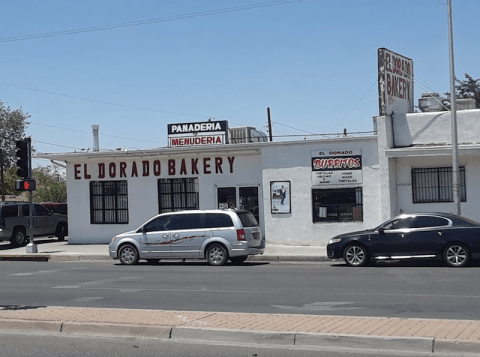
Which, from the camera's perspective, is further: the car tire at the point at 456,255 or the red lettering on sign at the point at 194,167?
the red lettering on sign at the point at 194,167

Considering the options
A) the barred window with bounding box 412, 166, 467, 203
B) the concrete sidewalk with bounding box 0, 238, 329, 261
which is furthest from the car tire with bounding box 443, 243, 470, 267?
the barred window with bounding box 412, 166, 467, 203

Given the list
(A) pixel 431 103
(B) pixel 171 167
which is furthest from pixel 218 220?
(A) pixel 431 103

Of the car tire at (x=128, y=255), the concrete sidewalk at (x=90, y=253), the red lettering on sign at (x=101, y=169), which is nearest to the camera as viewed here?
the car tire at (x=128, y=255)

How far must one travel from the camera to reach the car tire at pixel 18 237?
29.1 metres

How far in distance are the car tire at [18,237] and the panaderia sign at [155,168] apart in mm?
3322

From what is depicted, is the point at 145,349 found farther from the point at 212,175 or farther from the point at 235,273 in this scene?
the point at 212,175

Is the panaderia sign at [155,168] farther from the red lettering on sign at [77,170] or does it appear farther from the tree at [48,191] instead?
the tree at [48,191]

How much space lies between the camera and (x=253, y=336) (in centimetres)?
852

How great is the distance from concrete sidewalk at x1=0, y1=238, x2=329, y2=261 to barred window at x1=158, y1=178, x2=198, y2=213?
296cm

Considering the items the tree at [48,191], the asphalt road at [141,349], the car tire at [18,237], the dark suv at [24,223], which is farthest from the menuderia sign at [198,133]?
the tree at [48,191]

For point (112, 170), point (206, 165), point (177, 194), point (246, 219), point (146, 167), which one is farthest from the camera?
point (112, 170)

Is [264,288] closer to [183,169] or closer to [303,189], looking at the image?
[303,189]

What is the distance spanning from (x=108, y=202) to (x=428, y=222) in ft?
48.5

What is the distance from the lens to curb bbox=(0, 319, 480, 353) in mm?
7762
